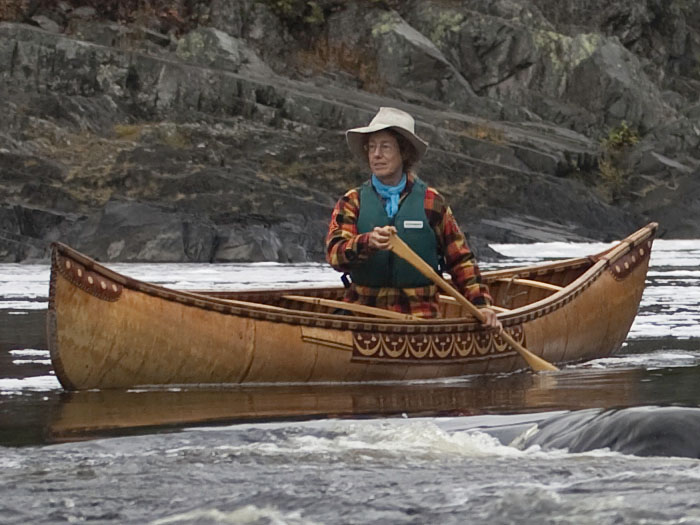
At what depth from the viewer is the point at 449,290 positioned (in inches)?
319

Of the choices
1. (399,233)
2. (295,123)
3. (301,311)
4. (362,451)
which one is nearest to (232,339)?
(301,311)

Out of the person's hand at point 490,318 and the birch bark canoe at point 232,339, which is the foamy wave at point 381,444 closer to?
the birch bark canoe at point 232,339

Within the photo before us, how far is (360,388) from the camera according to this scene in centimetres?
791

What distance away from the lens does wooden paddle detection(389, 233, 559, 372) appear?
25.4 ft

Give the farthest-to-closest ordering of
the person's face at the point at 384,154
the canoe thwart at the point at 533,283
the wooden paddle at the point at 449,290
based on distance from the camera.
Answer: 1. the canoe thwart at the point at 533,283
2. the person's face at the point at 384,154
3. the wooden paddle at the point at 449,290

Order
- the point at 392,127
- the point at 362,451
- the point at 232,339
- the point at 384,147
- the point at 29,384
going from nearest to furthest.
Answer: the point at 362,451 < the point at 232,339 < the point at 392,127 < the point at 384,147 < the point at 29,384

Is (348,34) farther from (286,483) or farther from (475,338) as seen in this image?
(286,483)

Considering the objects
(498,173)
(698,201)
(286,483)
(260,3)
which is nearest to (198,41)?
(260,3)

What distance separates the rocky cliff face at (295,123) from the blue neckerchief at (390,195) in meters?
16.4

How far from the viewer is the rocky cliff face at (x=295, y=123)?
87.7 ft

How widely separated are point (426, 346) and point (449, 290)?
35cm

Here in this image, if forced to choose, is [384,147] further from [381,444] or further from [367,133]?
[381,444]

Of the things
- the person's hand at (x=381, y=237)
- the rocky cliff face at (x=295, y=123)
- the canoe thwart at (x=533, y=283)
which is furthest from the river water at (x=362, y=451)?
the rocky cliff face at (x=295, y=123)

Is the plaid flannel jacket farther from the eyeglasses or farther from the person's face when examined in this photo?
the eyeglasses
